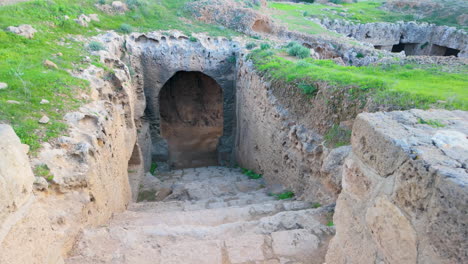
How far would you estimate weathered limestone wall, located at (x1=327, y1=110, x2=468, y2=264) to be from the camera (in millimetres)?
1480

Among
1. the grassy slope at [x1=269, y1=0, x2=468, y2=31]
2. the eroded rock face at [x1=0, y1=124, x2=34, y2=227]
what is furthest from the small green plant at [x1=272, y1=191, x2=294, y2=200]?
the grassy slope at [x1=269, y1=0, x2=468, y2=31]

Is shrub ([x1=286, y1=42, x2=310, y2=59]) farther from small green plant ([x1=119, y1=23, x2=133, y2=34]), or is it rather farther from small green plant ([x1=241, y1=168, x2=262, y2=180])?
small green plant ([x1=119, y1=23, x2=133, y2=34])

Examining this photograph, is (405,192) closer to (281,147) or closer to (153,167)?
(281,147)

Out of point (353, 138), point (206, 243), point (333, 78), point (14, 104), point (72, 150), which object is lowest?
point (206, 243)

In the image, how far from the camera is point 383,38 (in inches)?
757

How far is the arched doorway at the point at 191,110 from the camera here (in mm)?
15609

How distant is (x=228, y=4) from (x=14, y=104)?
446 inches

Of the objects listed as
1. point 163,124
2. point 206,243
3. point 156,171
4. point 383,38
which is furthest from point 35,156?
point 383,38

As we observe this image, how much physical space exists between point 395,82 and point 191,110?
1246 cm

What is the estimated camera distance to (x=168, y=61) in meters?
11.3

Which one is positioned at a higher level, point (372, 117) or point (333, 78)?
point (372, 117)

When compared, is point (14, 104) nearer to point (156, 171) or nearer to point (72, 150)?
point (72, 150)

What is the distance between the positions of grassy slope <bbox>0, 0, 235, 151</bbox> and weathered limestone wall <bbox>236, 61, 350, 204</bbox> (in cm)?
406

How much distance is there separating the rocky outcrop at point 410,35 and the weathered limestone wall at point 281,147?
10.9m
